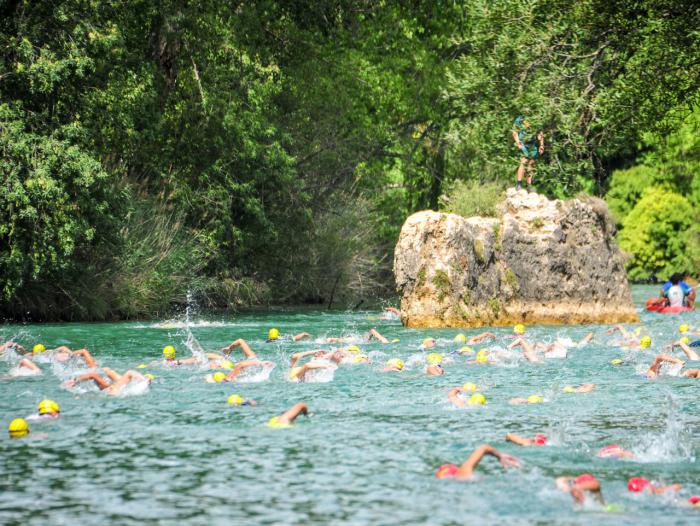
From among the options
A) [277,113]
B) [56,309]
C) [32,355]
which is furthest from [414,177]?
[32,355]

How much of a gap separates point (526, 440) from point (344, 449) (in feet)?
5.58

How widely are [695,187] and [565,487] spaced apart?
49.0 m

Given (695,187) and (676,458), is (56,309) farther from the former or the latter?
(695,187)

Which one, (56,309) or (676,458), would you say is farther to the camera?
(56,309)

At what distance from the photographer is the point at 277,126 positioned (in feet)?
109

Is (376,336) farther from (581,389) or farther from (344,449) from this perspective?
(344,449)

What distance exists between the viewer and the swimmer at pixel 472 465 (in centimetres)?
871

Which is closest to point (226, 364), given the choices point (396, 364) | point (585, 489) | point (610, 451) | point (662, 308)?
point (396, 364)

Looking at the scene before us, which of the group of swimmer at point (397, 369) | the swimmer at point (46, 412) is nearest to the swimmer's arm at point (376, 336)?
the group of swimmer at point (397, 369)

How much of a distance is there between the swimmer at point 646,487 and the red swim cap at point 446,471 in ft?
4.49

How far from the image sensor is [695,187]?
54562 millimetres

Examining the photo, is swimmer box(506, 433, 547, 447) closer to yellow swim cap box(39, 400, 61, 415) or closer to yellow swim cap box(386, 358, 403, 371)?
yellow swim cap box(39, 400, 61, 415)

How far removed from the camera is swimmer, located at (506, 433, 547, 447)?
1021 cm

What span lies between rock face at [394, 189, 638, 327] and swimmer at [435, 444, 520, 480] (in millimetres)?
15510
